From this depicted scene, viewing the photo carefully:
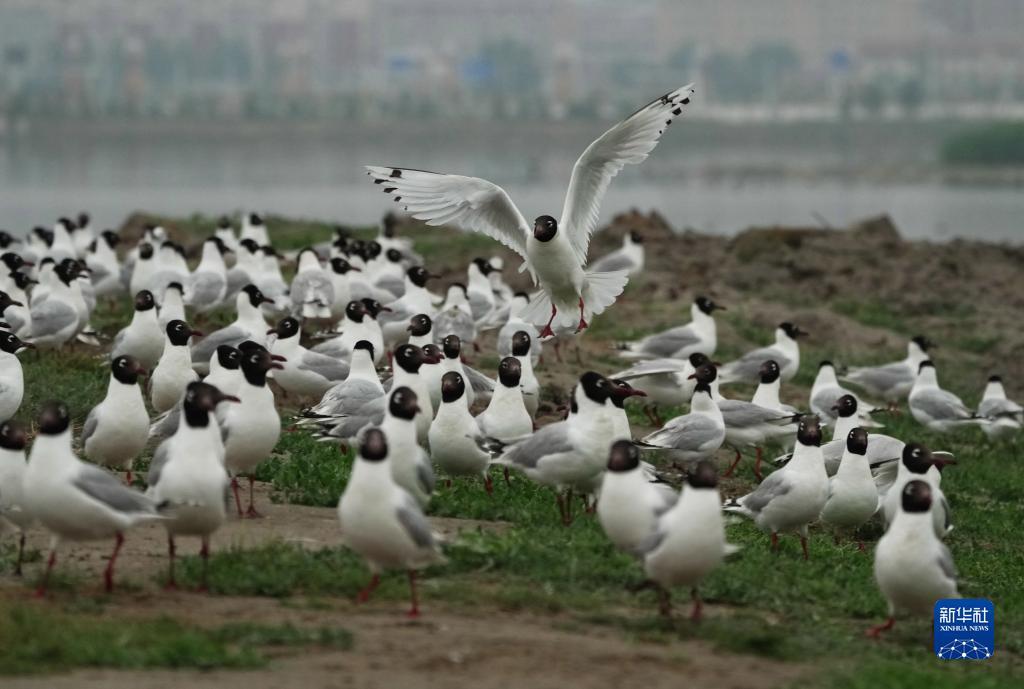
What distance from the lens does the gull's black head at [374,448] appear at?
897 centimetres

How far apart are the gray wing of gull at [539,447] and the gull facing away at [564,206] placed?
397 centimetres

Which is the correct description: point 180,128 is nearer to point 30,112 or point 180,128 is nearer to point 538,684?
point 30,112

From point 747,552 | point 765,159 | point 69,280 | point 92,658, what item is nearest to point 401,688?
point 92,658

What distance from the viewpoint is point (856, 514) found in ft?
39.7

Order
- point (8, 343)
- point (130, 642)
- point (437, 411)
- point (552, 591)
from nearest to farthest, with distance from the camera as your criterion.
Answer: point (130, 642)
point (552, 591)
point (8, 343)
point (437, 411)

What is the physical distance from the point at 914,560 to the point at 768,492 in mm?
2176

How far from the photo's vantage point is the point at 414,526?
894cm

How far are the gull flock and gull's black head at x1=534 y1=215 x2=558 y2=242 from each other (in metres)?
0.04

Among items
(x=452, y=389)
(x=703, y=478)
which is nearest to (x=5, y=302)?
(x=452, y=389)

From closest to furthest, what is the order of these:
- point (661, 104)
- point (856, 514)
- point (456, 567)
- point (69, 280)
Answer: point (456, 567) → point (856, 514) → point (661, 104) → point (69, 280)

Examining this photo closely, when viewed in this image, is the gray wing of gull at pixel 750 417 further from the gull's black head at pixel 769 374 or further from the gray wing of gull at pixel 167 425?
the gray wing of gull at pixel 167 425

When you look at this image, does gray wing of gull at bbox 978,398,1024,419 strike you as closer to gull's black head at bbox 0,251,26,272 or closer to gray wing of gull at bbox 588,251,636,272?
gray wing of gull at bbox 588,251,636,272

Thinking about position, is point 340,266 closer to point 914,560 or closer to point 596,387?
point 596,387

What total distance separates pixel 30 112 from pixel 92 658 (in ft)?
497
